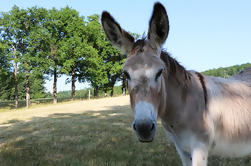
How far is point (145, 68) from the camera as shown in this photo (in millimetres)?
2061

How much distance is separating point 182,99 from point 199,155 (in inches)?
28.2

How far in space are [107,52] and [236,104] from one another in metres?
35.4

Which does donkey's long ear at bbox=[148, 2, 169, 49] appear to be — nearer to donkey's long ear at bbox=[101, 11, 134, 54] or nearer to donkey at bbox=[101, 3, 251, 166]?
donkey at bbox=[101, 3, 251, 166]

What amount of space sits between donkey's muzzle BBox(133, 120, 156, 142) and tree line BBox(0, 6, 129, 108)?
92.9 feet

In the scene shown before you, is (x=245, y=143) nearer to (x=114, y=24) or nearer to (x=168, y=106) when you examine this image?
(x=168, y=106)

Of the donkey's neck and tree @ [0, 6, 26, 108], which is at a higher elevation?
tree @ [0, 6, 26, 108]

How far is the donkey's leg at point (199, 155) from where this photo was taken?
2.24 m

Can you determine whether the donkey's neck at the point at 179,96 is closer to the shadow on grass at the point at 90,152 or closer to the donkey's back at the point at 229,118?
the donkey's back at the point at 229,118

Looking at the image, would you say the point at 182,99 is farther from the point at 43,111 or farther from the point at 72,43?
the point at 72,43

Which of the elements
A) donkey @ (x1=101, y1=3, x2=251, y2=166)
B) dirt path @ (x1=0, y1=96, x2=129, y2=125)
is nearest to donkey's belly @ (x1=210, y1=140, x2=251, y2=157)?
donkey @ (x1=101, y1=3, x2=251, y2=166)

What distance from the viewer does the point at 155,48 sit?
2.39m

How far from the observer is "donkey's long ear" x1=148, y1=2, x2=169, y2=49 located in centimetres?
224

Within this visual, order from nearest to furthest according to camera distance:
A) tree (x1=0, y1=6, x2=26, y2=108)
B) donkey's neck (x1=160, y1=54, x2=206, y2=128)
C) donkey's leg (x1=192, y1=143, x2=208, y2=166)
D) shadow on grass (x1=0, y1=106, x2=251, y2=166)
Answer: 1. donkey's leg (x1=192, y1=143, x2=208, y2=166)
2. donkey's neck (x1=160, y1=54, x2=206, y2=128)
3. shadow on grass (x1=0, y1=106, x2=251, y2=166)
4. tree (x1=0, y1=6, x2=26, y2=108)

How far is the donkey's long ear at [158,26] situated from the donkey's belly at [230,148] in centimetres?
157
